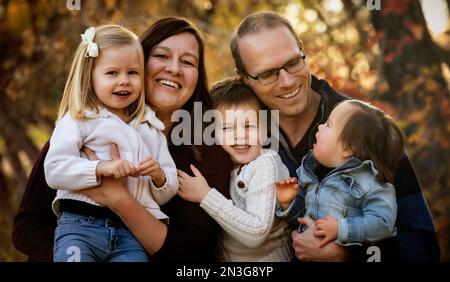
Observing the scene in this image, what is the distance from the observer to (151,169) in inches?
91.0

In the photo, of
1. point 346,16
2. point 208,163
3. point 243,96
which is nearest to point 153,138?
point 208,163

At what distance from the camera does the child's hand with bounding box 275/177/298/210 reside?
248cm

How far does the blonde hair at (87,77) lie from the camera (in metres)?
2.41

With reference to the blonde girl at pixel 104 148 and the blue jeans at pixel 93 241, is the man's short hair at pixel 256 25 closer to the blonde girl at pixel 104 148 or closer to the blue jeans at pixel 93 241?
the blonde girl at pixel 104 148

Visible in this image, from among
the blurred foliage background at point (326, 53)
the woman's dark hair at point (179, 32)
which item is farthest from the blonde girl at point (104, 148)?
the blurred foliage background at point (326, 53)

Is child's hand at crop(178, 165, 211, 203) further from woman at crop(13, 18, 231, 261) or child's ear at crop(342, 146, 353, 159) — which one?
child's ear at crop(342, 146, 353, 159)

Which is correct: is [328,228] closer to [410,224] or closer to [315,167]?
[315,167]

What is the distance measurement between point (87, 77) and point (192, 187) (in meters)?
0.56

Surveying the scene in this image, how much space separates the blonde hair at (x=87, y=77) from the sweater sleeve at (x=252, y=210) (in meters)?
0.44

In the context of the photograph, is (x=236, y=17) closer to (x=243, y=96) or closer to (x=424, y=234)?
(x=243, y=96)

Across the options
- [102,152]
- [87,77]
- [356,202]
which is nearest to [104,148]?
[102,152]

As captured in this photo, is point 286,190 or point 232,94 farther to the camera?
point 232,94

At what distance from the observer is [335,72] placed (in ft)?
14.3
